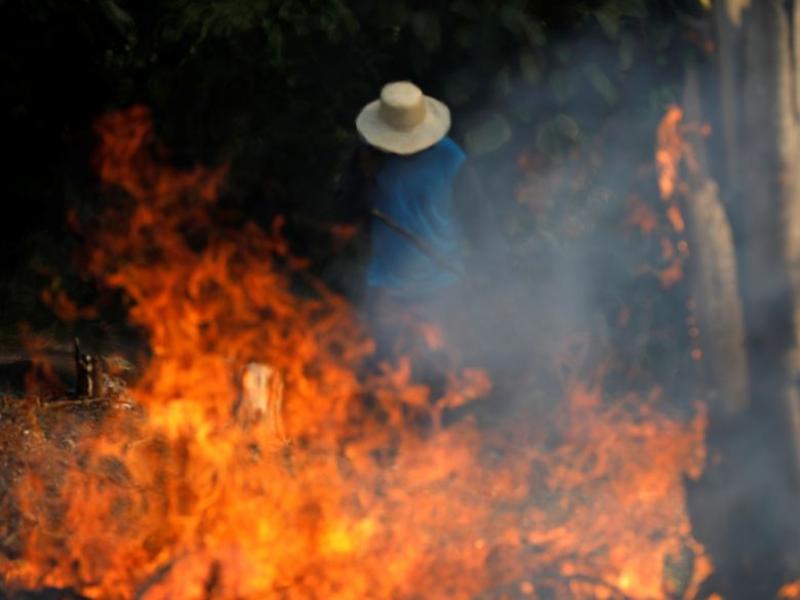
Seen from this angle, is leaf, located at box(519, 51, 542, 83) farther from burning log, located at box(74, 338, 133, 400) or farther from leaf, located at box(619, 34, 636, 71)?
burning log, located at box(74, 338, 133, 400)

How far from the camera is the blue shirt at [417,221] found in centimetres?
642

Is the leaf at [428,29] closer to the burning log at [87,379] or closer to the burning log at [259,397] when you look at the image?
the burning log at [259,397]

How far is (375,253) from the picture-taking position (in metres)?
6.67

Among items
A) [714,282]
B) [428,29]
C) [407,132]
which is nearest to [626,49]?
[428,29]

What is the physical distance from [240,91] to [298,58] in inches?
24.8

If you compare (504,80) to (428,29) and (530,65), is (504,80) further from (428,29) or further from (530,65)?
(428,29)

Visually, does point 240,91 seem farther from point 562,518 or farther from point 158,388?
point 562,518

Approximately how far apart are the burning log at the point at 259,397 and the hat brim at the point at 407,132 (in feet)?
A: 4.83

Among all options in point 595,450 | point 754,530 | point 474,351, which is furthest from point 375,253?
point 754,530

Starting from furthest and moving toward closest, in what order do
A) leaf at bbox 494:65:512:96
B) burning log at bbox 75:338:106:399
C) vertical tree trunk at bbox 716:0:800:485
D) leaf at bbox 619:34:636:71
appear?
burning log at bbox 75:338:106:399
leaf at bbox 494:65:512:96
leaf at bbox 619:34:636:71
vertical tree trunk at bbox 716:0:800:485

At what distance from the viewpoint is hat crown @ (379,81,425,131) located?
6.28 metres

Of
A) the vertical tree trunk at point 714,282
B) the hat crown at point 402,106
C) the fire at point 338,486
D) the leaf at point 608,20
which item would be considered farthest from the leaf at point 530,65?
the vertical tree trunk at point 714,282

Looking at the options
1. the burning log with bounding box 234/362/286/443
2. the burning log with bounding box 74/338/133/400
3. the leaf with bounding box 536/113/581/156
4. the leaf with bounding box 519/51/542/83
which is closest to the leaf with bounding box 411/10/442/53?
the leaf with bounding box 519/51/542/83

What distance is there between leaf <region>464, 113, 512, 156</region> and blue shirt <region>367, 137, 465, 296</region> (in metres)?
0.57
